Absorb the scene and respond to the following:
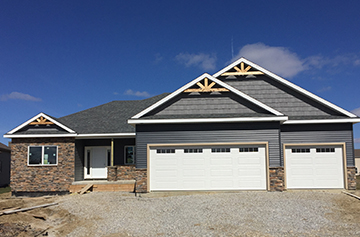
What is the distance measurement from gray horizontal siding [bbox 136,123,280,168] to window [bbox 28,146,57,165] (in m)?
5.84

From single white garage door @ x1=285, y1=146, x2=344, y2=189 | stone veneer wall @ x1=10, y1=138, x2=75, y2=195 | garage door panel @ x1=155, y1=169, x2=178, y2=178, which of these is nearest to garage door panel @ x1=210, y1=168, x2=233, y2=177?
garage door panel @ x1=155, y1=169, x2=178, y2=178

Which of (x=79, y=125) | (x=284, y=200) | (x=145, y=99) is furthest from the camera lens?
(x=145, y=99)

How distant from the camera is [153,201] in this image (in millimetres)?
11586

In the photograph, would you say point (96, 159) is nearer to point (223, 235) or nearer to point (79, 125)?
point (79, 125)

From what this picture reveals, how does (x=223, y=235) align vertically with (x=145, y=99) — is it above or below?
below

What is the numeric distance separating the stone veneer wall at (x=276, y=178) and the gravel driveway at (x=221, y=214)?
0.71 metres

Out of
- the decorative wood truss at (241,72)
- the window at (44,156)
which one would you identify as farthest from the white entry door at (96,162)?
the decorative wood truss at (241,72)

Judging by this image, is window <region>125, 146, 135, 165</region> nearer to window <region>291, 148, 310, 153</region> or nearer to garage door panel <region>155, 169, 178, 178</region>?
garage door panel <region>155, 169, 178, 178</region>

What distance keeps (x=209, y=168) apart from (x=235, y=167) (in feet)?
3.98

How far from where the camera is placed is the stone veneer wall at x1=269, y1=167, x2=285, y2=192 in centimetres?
1325

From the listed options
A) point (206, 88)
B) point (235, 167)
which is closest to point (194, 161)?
point (235, 167)

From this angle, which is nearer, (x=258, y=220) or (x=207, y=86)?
(x=258, y=220)

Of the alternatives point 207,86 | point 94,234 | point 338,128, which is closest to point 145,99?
point 207,86

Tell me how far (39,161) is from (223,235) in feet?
42.5
